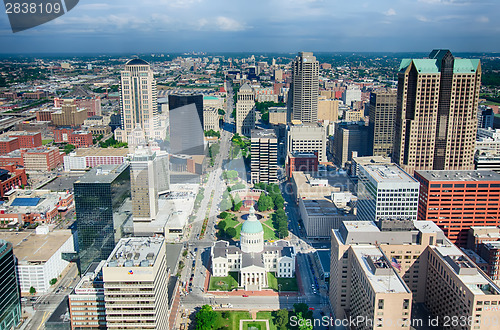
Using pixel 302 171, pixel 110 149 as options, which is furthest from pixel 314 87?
pixel 110 149

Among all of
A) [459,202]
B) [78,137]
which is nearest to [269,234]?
[459,202]

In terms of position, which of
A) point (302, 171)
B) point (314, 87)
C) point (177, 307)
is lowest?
point (177, 307)

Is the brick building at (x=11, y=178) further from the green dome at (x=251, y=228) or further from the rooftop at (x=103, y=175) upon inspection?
the green dome at (x=251, y=228)

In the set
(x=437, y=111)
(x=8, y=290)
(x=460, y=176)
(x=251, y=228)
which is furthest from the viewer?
(x=437, y=111)

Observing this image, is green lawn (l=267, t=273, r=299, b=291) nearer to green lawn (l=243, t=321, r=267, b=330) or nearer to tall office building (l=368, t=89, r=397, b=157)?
green lawn (l=243, t=321, r=267, b=330)

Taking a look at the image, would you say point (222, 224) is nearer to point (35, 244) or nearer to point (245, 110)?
point (35, 244)

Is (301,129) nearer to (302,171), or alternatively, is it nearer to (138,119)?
(302,171)

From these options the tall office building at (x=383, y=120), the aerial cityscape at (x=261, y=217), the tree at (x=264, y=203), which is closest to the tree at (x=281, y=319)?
the aerial cityscape at (x=261, y=217)
